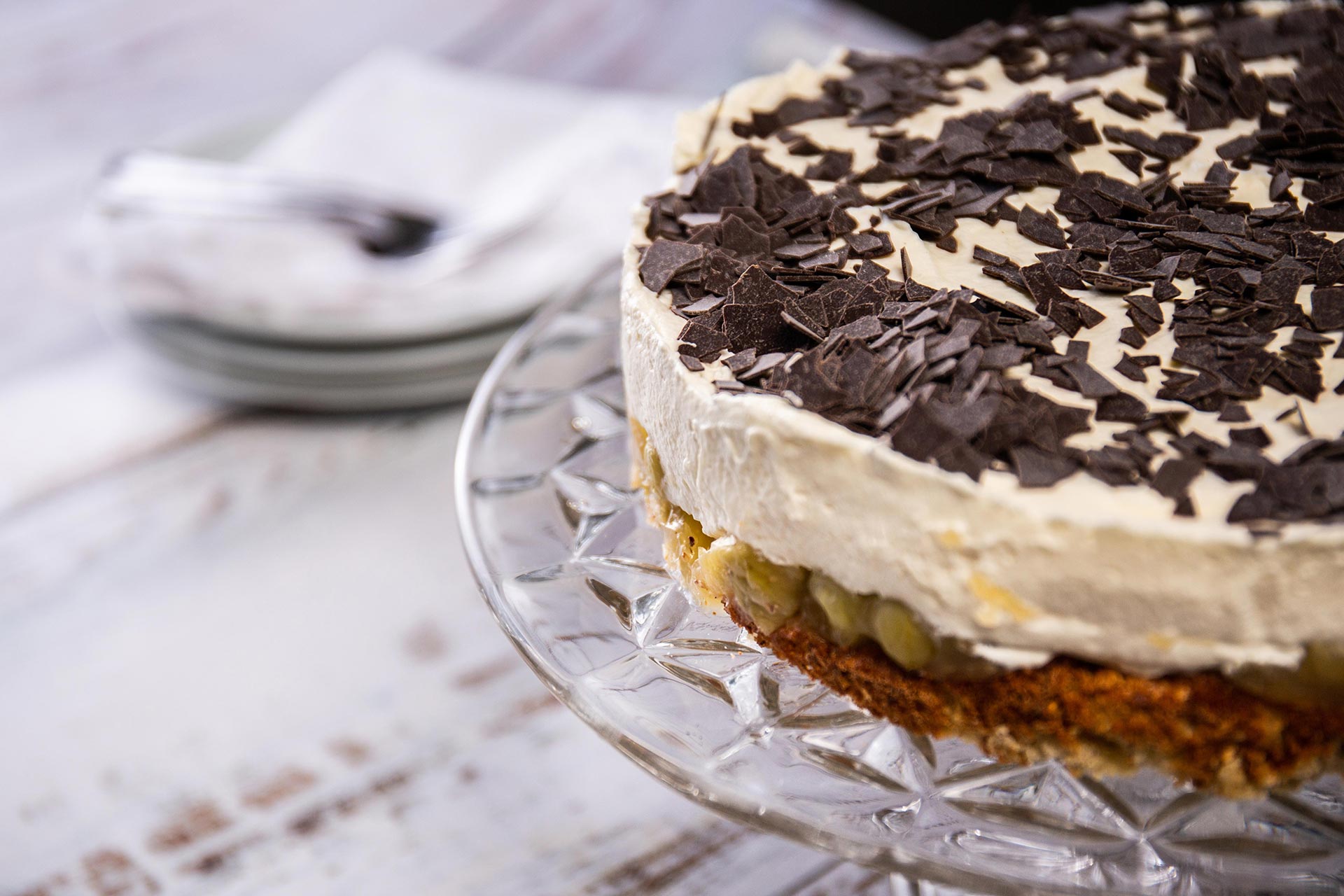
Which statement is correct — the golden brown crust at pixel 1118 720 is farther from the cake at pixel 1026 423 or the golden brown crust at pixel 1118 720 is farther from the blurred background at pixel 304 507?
the blurred background at pixel 304 507

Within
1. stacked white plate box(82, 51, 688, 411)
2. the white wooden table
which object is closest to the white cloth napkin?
stacked white plate box(82, 51, 688, 411)

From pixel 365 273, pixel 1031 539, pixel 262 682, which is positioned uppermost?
pixel 1031 539

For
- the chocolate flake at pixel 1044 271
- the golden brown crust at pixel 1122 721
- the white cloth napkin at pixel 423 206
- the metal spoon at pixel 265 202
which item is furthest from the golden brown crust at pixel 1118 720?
the metal spoon at pixel 265 202

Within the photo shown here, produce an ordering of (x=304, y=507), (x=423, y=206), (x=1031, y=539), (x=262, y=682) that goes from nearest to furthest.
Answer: (x=1031, y=539) < (x=262, y=682) < (x=304, y=507) < (x=423, y=206)

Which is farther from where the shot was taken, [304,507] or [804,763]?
[304,507]

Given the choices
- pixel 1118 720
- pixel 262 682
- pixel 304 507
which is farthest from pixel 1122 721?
pixel 304 507

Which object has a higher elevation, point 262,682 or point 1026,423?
point 1026,423

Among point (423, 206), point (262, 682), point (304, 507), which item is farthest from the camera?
point (423, 206)

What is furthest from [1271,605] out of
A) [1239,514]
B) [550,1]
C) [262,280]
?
[550,1]

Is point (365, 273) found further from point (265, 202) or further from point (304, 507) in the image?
point (304, 507)
